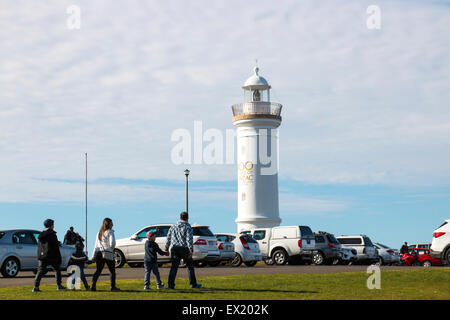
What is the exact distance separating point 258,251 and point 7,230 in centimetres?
1121

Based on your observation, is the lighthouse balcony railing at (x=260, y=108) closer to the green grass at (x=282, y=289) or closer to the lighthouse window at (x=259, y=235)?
the lighthouse window at (x=259, y=235)

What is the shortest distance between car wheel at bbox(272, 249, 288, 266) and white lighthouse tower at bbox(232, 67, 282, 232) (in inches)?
570

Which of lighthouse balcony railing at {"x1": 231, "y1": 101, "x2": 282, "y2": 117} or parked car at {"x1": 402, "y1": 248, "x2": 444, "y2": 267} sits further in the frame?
lighthouse balcony railing at {"x1": 231, "y1": 101, "x2": 282, "y2": 117}

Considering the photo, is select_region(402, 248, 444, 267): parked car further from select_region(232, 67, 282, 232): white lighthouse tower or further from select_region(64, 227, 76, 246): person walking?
select_region(64, 227, 76, 246): person walking

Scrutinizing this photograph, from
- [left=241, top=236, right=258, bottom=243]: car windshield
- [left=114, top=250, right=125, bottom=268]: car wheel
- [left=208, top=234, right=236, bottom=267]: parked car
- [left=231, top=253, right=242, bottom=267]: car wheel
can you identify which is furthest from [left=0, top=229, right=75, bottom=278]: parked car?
[left=241, top=236, right=258, bottom=243]: car windshield

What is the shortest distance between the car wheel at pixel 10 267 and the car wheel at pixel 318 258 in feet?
49.3

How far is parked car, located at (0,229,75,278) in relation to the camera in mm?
21391

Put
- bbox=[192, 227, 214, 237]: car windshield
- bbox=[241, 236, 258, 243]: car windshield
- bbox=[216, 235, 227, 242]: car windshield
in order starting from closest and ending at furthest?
1. bbox=[192, 227, 214, 237]: car windshield
2. bbox=[216, 235, 227, 242]: car windshield
3. bbox=[241, 236, 258, 243]: car windshield

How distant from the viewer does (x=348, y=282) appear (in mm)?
17266

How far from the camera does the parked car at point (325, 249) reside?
31906mm

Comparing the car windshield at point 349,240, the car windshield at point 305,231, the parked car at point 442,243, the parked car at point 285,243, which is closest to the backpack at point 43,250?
the parked car at point 442,243

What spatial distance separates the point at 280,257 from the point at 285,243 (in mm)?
727
